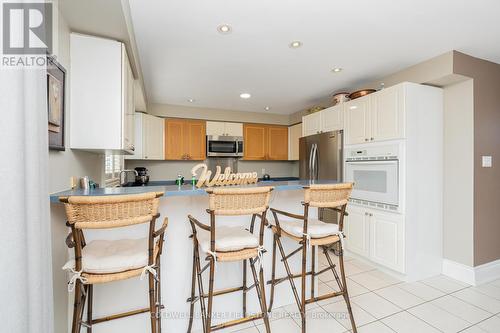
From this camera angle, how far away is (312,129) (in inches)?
157

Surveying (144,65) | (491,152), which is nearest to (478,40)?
(491,152)

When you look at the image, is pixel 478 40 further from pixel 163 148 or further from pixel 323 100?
pixel 163 148

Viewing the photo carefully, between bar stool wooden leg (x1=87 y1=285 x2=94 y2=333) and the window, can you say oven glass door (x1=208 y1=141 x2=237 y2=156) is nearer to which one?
the window

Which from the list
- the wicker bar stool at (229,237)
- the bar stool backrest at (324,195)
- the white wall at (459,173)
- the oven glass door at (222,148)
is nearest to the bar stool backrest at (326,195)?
the bar stool backrest at (324,195)

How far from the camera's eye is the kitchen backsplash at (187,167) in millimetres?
4552

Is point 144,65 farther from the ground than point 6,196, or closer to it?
farther from the ground

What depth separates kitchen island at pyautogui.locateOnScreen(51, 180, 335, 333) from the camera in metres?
1.54

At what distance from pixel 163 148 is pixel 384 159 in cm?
358

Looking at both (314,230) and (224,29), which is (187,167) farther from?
(314,230)

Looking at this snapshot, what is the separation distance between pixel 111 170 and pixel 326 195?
9.14 ft

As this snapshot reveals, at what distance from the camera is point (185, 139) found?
446 centimetres

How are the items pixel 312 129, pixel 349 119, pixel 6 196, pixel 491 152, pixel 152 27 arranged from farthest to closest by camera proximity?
pixel 312 129, pixel 349 119, pixel 491 152, pixel 152 27, pixel 6 196

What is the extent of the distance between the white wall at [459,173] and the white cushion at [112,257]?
3199 mm

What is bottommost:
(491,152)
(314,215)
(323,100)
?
(314,215)
